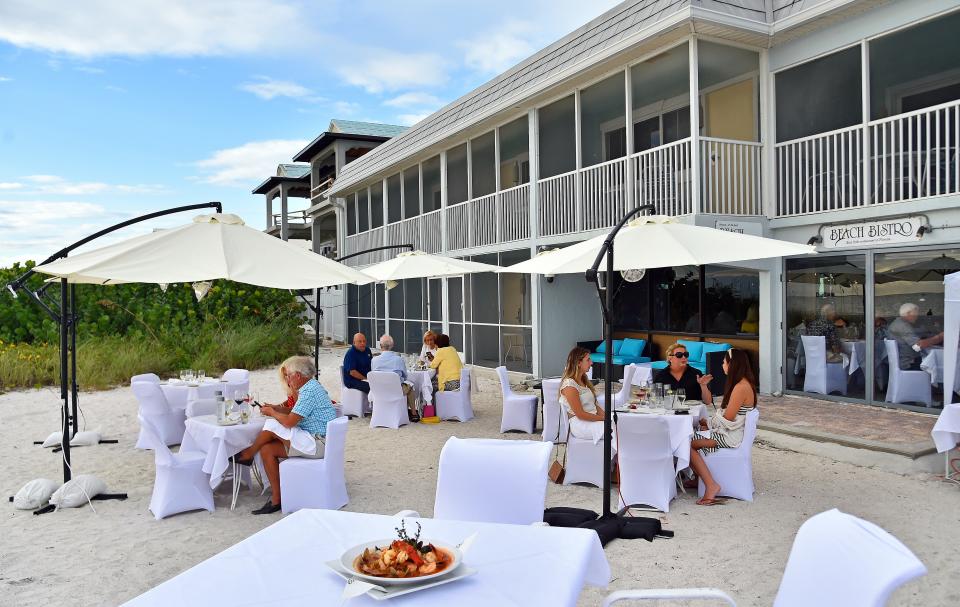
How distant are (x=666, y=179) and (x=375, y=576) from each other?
9.14m

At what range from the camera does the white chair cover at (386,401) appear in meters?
8.86

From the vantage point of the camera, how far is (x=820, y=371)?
945cm

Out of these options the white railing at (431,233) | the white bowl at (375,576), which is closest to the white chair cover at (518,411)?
the white bowl at (375,576)

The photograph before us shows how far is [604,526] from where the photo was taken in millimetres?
4711

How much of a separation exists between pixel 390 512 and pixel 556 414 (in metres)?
2.60

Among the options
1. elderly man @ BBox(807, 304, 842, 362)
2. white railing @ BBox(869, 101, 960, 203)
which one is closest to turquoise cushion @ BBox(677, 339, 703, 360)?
elderly man @ BBox(807, 304, 842, 362)

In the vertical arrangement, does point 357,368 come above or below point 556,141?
below

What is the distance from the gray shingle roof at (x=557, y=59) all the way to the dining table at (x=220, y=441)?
23.9ft

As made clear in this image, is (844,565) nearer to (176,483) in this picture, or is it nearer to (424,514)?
(424,514)

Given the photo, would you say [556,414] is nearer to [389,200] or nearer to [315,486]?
[315,486]

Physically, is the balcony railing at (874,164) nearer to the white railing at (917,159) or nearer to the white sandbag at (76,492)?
the white railing at (917,159)

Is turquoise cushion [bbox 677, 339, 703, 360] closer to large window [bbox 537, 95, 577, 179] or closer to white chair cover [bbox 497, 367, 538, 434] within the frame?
white chair cover [bbox 497, 367, 538, 434]

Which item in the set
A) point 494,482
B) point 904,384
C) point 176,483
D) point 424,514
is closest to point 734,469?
point 424,514

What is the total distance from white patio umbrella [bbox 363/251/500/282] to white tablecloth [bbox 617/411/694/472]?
5.11 meters
